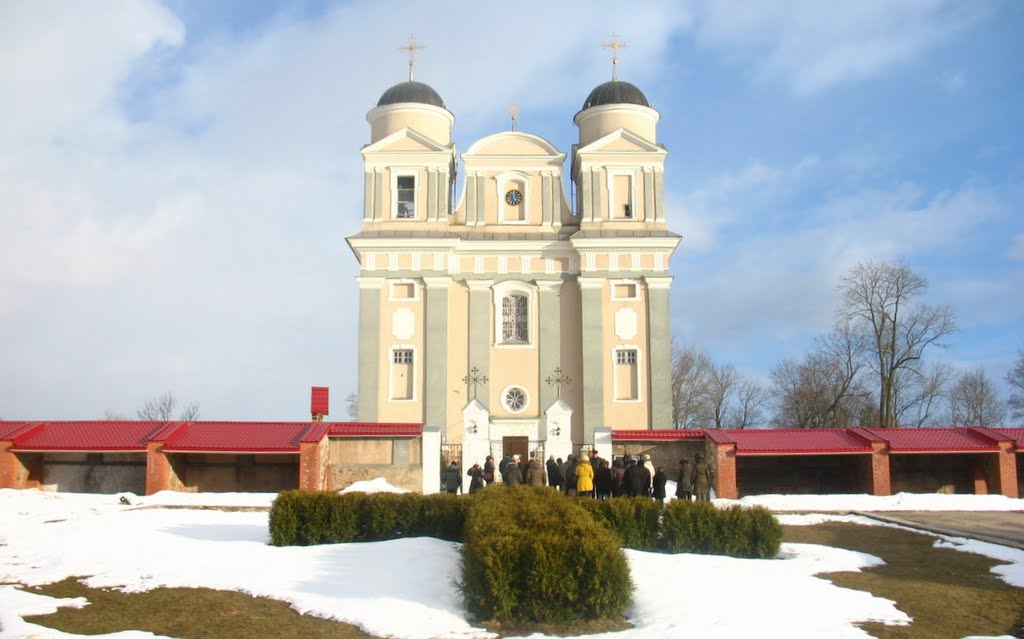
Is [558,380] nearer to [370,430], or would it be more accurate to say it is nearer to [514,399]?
[514,399]

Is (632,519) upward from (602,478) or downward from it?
downward

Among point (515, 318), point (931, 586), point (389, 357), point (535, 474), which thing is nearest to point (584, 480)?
point (535, 474)

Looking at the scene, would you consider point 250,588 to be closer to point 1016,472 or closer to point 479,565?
point 479,565

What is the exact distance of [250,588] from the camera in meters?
11.4

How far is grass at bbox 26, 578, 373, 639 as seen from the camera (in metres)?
9.66

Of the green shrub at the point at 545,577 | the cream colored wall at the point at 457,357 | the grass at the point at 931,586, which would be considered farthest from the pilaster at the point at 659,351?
the green shrub at the point at 545,577

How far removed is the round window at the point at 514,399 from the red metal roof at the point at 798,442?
10228 mm

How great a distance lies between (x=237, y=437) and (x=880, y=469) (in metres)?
17.1

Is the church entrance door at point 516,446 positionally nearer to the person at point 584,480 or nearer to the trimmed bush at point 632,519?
the person at point 584,480

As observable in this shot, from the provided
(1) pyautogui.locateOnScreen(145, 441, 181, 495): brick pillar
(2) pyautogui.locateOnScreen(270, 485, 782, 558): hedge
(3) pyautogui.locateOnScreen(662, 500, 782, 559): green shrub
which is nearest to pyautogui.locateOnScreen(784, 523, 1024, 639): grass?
(3) pyautogui.locateOnScreen(662, 500, 782, 559): green shrub

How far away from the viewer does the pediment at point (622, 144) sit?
3550 centimetres

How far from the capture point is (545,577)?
998cm

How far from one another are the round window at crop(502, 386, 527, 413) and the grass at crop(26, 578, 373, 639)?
22.8 meters

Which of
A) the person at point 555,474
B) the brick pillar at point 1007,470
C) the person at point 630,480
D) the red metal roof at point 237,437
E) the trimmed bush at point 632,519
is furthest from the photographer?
the brick pillar at point 1007,470
